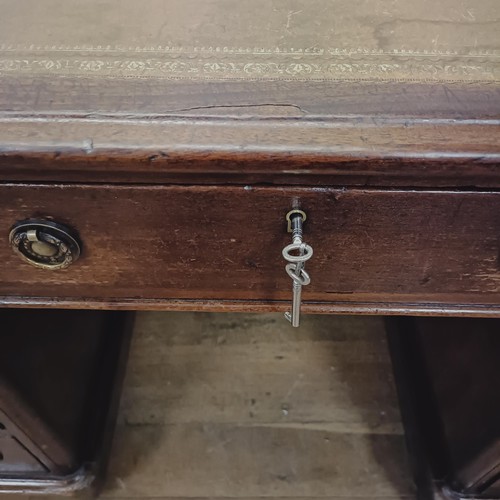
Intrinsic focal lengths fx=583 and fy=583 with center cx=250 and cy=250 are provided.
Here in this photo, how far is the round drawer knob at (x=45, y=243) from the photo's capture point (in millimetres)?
457

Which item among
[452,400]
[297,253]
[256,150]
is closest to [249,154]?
[256,150]

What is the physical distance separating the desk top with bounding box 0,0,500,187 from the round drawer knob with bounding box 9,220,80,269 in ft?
0.15

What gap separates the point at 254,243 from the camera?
0.48m

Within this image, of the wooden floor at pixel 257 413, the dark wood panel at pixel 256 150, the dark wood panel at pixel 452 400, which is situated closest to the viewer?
the dark wood panel at pixel 256 150

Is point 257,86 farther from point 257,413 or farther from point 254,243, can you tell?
point 257,413

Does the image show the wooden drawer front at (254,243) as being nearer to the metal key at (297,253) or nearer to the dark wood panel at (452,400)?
the metal key at (297,253)

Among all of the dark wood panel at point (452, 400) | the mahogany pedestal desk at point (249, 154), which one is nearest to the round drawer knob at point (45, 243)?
the mahogany pedestal desk at point (249, 154)

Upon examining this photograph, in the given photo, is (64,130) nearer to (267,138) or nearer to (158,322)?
(267,138)

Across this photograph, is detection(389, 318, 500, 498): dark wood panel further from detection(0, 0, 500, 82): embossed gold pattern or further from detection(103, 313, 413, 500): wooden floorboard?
detection(0, 0, 500, 82): embossed gold pattern

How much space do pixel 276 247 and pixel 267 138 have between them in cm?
10

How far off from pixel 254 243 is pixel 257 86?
0.41 feet

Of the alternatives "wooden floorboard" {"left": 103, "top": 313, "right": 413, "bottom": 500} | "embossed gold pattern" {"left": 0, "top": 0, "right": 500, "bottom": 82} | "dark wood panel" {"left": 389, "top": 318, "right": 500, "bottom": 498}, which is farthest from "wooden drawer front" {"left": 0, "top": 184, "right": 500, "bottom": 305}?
"wooden floorboard" {"left": 103, "top": 313, "right": 413, "bottom": 500}

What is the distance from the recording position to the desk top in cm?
41

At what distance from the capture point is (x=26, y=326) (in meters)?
0.73
